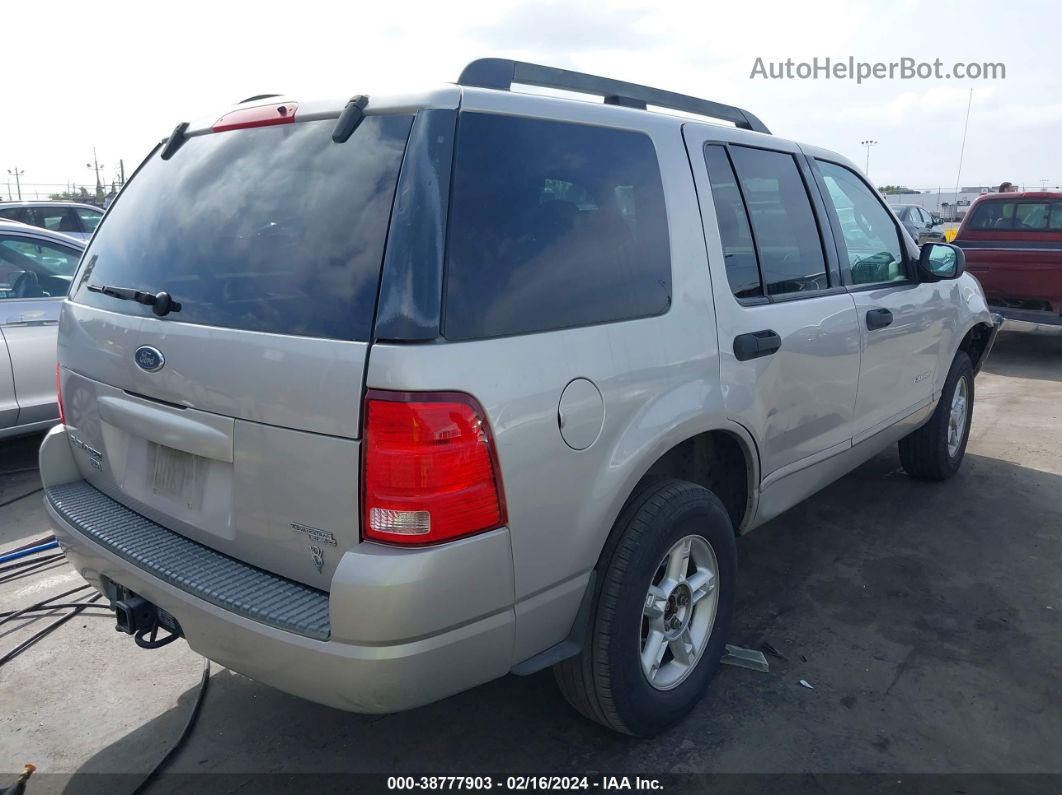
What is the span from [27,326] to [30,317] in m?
0.07

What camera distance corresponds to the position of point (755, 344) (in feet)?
9.84

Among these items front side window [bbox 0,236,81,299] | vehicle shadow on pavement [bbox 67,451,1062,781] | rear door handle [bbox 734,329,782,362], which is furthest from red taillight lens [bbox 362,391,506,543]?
front side window [bbox 0,236,81,299]

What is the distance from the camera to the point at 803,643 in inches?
135

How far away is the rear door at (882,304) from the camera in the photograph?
12.6 feet

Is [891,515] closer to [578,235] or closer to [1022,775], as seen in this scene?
[1022,775]

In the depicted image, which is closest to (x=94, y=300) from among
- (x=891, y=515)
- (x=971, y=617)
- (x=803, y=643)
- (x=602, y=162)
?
(x=602, y=162)

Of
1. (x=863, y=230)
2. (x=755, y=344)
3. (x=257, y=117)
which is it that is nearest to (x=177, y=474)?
(x=257, y=117)

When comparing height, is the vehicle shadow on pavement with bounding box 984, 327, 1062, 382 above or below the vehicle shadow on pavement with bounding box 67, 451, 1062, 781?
above

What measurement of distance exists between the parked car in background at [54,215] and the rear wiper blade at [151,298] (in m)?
9.78

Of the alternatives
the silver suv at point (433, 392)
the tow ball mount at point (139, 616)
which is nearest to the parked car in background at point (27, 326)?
the silver suv at point (433, 392)

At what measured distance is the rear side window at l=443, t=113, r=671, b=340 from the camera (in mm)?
2131

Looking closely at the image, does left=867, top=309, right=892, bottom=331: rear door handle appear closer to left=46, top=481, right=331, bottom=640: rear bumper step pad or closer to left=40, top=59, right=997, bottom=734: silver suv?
left=40, top=59, right=997, bottom=734: silver suv

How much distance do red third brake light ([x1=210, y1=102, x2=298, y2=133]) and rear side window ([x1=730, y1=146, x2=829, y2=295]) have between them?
1673mm

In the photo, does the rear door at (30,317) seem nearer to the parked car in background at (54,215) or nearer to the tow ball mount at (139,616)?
the tow ball mount at (139,616)
